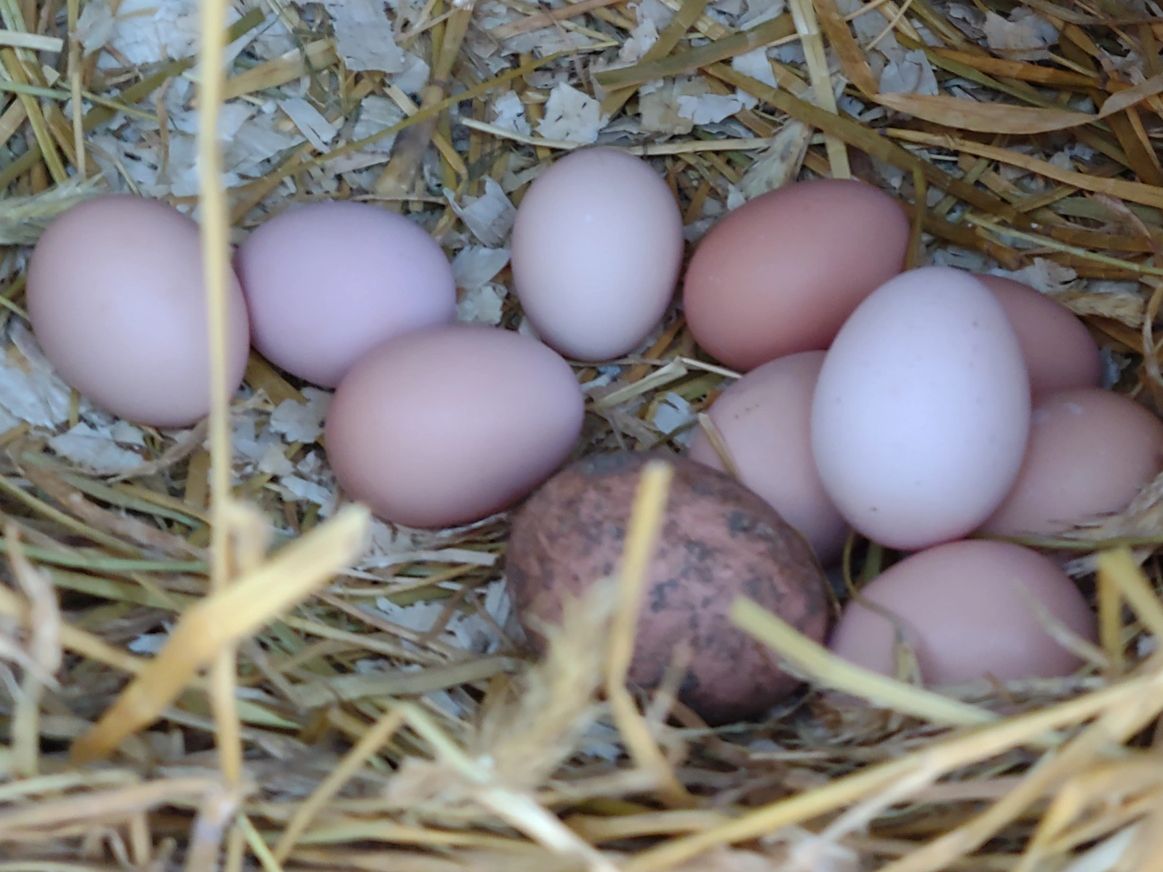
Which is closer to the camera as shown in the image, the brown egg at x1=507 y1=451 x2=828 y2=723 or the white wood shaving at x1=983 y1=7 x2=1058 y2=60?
the brown egg at x1=507 y1=451 x2=828 y2=723

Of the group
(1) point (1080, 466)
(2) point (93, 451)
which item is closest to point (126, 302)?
(2) point (93, 451)

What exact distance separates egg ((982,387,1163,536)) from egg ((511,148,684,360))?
37 centimetres

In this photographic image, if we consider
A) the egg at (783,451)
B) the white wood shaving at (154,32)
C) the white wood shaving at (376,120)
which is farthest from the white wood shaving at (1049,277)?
the white wood shaving at (154,32)

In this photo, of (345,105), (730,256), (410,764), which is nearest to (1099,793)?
(410,764)

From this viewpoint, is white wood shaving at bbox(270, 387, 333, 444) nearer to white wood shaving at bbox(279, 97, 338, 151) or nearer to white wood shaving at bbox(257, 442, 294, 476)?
white wood shaving at bbox(257, 442, 294, 476)

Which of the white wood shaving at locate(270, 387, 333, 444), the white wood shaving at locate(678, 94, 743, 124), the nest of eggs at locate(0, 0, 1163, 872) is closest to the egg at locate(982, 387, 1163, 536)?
the nest of eggs at locate(0, 0, 1163, 872)

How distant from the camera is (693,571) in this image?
819 millimetres

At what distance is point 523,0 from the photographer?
3.94 ft

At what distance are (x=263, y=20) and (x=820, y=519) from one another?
0.75m

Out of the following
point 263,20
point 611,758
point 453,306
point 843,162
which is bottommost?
point 611,758

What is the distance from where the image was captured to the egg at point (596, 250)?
3.43ft

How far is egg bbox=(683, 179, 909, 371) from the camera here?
1.02 meters

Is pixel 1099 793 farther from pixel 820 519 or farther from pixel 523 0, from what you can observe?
pixel 523 0

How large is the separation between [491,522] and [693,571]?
0.25 meters
